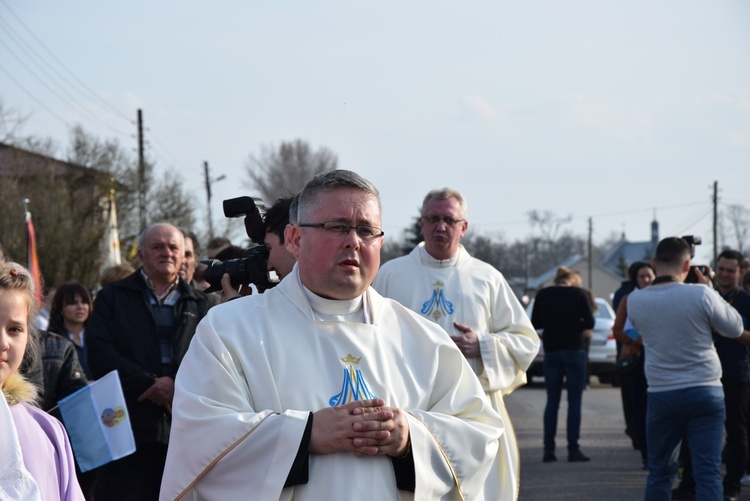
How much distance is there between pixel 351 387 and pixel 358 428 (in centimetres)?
30

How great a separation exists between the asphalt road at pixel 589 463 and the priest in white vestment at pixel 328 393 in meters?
5.25

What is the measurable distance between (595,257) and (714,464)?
110 meters

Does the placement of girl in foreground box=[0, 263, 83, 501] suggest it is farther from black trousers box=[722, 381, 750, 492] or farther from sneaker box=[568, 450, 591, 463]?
sneaker box=[568, 450, 591, 463]

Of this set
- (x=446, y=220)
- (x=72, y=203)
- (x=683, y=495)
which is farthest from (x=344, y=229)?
(x=72, y=203)

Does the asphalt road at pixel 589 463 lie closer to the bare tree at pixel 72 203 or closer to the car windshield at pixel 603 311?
the car windshield at pixel 603 311

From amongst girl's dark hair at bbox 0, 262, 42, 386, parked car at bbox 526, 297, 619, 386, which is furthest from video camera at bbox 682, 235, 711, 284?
parked car at bbox 526, 297, 619, 386

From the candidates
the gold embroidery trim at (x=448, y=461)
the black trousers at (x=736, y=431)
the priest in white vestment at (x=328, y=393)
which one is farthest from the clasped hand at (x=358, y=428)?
the black trousers at (x=736, y=431)

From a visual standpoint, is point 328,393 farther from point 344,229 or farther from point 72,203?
point 72,203

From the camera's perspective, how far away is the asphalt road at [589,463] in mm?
8763

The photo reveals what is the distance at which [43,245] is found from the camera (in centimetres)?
2827

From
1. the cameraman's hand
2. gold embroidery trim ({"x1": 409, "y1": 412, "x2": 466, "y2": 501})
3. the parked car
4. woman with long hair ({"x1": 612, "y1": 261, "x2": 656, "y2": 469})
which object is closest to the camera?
gold embroidery trim ({"x1": 409, "y1": 412, "x2": 466, "y2": 501})

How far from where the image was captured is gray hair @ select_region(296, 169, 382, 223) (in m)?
3.50

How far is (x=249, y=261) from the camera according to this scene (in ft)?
15.1

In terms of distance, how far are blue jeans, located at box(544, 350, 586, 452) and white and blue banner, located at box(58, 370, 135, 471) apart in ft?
20.4
